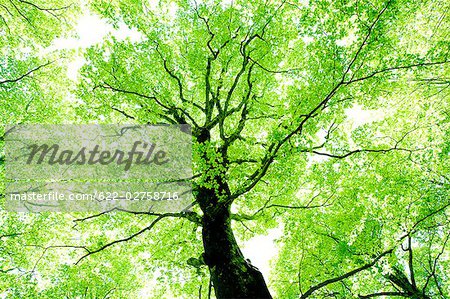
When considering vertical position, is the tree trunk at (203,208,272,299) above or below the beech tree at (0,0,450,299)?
below

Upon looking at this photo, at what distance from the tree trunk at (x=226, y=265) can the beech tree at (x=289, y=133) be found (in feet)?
0.11

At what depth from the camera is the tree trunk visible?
491 centimetres

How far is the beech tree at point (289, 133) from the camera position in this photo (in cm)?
595

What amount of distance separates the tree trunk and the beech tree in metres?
0.03

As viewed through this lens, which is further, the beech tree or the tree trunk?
the beech tree

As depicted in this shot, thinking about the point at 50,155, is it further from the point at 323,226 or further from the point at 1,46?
the point at 323,226

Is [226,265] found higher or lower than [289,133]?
lower

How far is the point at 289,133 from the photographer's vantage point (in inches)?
216

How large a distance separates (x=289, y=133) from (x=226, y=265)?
9.41ft

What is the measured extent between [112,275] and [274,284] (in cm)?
596

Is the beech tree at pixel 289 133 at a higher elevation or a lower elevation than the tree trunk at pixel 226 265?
higher

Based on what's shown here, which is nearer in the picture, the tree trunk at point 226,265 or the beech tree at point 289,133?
the tree trunk at point 226,265

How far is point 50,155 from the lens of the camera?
35.8 feet

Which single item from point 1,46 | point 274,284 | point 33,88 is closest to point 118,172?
point 33,88
